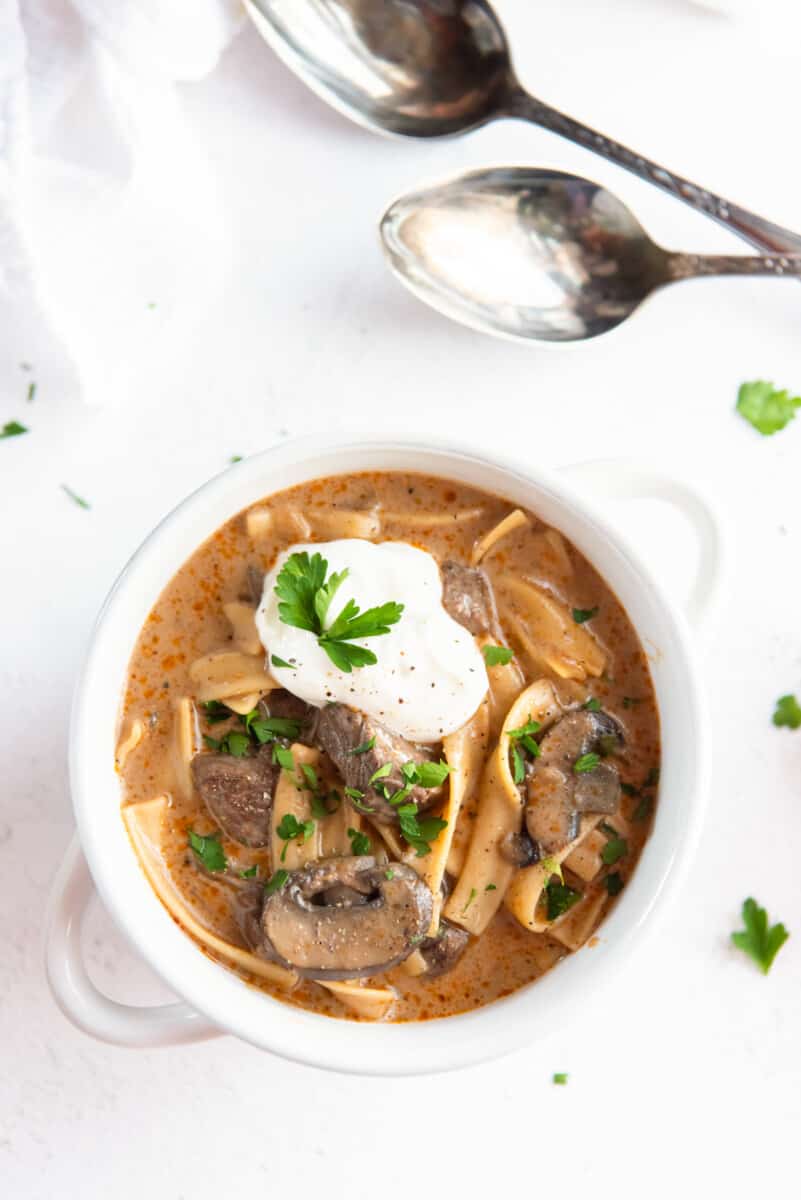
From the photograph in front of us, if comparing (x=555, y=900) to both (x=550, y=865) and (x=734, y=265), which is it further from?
(x=734, y=265)

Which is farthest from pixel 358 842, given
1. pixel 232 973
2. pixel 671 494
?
pixel 671 494

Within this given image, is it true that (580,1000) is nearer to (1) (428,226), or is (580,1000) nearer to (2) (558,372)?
(2) (558,372)

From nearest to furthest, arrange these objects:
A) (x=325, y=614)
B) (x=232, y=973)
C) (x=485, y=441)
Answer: (x=325, y=614)
(x=232, y=973)
(x=485, y=441)

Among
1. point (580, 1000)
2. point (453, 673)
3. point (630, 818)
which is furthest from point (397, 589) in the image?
point (580, 1000)

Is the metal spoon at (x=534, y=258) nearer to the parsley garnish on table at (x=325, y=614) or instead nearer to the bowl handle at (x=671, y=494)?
the bowl handle at (x=671, y=494)

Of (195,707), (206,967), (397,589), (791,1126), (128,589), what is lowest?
(791,1126)

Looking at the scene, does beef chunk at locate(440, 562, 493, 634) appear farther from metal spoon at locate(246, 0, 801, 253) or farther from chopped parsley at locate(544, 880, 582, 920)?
metal spoon at locate(246, 0, 801, 253)

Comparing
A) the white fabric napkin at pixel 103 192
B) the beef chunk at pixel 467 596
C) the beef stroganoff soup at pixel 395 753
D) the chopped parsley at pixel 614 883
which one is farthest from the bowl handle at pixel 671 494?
the white fabric napkin at pixel 103 192
